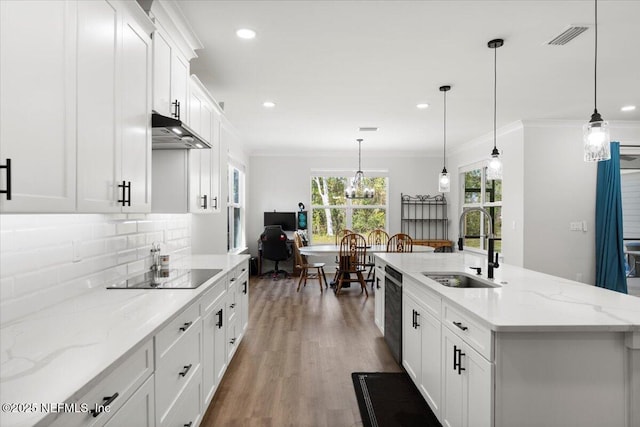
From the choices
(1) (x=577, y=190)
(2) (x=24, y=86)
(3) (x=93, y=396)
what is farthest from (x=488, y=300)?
(1) (x=577, y=190)

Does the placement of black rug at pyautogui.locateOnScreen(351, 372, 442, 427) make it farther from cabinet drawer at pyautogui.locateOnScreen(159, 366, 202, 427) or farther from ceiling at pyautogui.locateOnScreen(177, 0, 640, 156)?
ceiling at pyautogui.locateOnScreen(177, 0, 640, 156)

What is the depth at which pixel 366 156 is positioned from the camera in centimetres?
793

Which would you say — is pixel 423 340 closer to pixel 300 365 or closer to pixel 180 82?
pixel 300 365

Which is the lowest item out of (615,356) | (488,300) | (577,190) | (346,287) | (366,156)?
(346,287)

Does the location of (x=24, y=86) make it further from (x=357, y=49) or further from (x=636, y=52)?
(x=636, y=52)

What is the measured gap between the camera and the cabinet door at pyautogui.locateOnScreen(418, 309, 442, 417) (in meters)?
2.15

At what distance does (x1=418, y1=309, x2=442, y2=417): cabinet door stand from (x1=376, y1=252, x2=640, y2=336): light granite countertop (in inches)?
9.6

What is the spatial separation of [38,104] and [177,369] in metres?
1.21

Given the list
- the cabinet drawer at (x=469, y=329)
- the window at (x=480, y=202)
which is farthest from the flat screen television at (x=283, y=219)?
the cabinet drawer at (x=469, y=329)

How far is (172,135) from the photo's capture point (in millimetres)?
2314

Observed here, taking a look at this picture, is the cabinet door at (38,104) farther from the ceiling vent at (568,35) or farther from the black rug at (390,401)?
the ceiling vent at (568,35)

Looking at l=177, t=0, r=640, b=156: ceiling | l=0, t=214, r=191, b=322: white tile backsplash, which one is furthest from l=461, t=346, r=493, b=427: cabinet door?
l=177, t=0, r=640, b=156: ceiling

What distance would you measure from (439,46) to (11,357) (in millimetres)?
3097

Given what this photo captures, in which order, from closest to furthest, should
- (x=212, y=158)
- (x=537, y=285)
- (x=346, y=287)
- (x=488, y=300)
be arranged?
(x=488, y=300)
(x=537, y=285)
(x=212, y=158)
(x=346, y=287)
